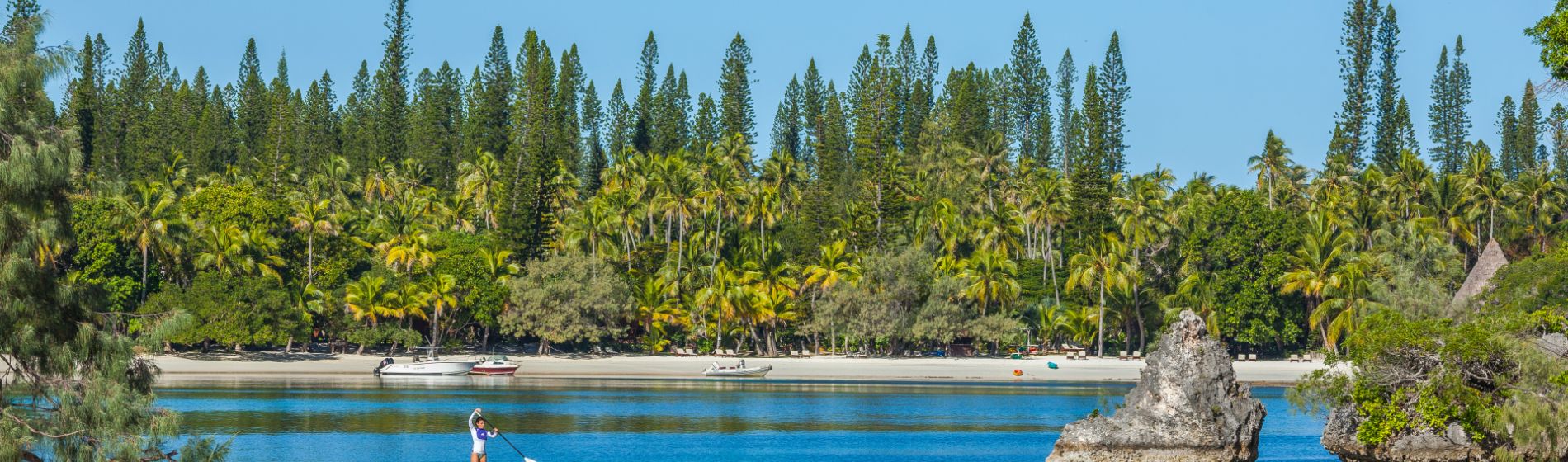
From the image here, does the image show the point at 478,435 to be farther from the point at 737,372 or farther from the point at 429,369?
the point at 429,369

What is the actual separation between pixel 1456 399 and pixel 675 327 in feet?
158

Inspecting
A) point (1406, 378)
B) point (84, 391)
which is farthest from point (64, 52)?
point (1406, 378)

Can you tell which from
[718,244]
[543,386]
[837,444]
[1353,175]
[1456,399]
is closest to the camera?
[1456,399]

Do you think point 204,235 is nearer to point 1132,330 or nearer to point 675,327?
point 675,327

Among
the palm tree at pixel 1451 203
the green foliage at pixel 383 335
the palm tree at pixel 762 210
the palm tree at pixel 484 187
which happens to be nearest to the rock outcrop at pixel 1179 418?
the green foliage at pixel 383 335

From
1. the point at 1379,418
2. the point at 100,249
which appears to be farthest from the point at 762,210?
the point at 1379,418

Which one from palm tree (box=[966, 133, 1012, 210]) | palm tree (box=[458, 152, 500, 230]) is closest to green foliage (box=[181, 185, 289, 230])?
palm tree (box=[458, 152, 500, 230])

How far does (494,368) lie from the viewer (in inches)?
2389

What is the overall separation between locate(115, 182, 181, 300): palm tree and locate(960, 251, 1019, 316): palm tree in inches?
1283

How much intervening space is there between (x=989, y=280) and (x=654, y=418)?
26818 millimetres

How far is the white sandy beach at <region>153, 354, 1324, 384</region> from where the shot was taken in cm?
5925

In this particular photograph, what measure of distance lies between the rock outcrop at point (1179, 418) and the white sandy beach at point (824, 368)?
31.9 meters

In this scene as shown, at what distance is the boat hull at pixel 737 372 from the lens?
197 ft

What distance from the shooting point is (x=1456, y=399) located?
23188 millimetres
